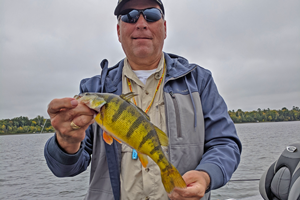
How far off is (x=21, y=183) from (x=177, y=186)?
60.5 ft

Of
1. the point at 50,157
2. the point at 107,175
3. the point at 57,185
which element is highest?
the point at 50,157

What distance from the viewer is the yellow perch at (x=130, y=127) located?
1.81 meters

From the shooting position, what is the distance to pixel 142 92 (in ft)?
9.61

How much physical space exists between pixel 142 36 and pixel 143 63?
1.13 ft

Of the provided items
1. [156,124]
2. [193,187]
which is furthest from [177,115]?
[193,187]

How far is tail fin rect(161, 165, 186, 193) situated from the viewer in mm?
1870

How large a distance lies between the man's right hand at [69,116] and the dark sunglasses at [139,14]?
1580 millimetres

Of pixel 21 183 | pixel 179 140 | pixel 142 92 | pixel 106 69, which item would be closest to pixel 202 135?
pixel 179 140

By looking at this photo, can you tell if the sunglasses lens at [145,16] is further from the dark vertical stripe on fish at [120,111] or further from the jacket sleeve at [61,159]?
the jacket sleeve at [61,159]

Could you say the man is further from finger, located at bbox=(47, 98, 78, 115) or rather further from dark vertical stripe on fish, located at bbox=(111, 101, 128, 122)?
dark vertical stripe on fish, located at bbox=(111, 101, 128, 122)

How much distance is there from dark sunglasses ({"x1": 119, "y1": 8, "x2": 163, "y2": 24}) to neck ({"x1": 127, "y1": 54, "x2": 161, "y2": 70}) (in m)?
0.50

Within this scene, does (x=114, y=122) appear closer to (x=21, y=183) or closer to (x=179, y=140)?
(x=179, y=140)

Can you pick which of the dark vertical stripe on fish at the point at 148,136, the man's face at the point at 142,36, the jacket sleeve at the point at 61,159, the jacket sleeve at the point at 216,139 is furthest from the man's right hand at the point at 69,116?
the man's face at the point at 142,36

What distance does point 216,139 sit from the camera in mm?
2715
